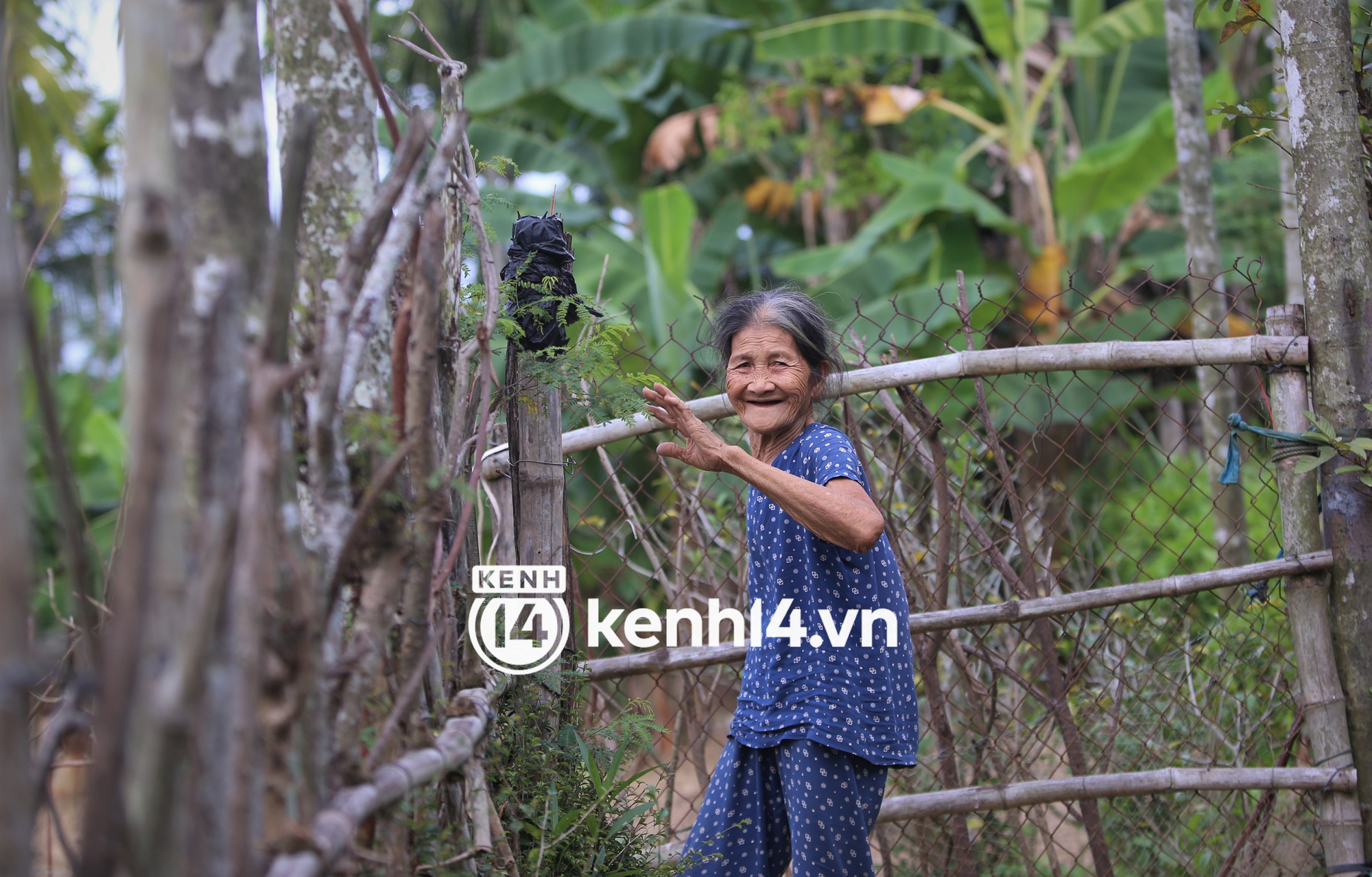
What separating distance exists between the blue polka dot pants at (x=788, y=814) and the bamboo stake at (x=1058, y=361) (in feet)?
3.06

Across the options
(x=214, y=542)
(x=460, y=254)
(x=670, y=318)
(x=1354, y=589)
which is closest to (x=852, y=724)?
(x=460, y=254)

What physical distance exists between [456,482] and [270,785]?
0.50 meters

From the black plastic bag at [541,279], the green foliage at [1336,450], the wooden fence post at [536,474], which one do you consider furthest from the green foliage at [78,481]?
the green foliage at [1336,450]

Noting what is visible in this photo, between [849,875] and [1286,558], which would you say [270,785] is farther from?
[1286,558]

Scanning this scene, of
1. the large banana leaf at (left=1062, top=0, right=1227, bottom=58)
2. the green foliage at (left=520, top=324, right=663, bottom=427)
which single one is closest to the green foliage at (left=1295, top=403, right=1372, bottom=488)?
the green foliage at (left=520, top=324, right=663, bottom=427)

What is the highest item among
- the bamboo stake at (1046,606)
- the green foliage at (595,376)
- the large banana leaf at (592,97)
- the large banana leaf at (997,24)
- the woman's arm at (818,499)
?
the large banana leaf at (592,97)

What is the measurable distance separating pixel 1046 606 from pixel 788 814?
1.02m

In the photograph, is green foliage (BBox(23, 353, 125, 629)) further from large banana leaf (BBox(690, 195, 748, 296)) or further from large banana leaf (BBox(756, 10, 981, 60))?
large banana leaf (BBox(756, 10, 981, 60))

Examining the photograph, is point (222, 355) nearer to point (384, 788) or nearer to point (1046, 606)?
point (384, 788)

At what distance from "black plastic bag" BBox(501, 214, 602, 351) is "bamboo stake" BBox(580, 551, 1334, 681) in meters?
0.94

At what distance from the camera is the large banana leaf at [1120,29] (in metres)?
7.17

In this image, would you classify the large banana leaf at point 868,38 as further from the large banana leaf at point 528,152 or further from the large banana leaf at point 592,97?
the large banana leaf at point 528,152

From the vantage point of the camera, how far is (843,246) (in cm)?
820

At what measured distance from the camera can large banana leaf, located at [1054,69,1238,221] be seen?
21.4 ft
